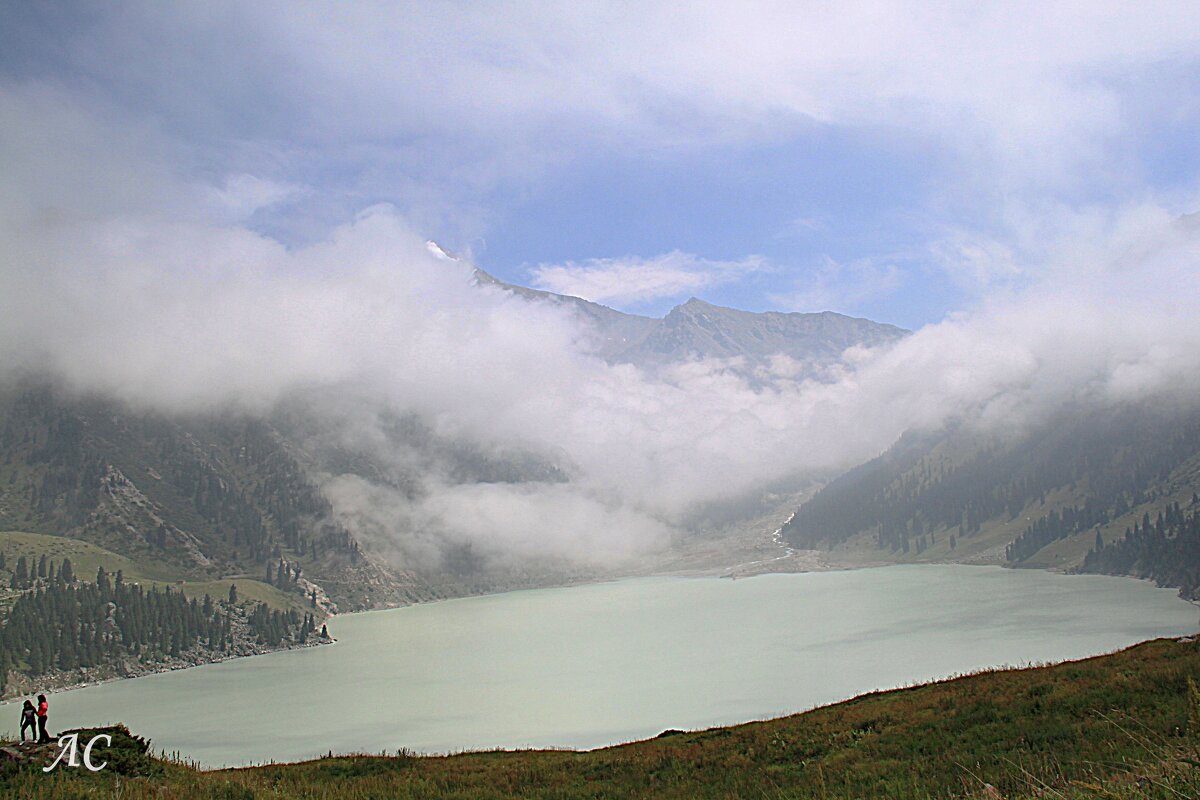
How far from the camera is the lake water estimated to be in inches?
3268

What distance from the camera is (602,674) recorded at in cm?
11125

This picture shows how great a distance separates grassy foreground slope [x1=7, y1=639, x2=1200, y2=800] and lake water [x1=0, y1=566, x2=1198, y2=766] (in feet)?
154

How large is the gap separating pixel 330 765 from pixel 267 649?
190097 mm

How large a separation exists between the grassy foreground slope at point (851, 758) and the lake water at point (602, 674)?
154 ft

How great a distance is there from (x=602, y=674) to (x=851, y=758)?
9456cm

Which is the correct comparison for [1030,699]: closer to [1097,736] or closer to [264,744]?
[1097,736]

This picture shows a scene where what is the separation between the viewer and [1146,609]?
135m
